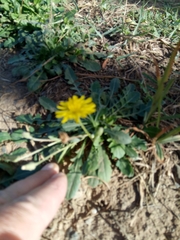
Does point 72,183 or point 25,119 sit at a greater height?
point 25,119

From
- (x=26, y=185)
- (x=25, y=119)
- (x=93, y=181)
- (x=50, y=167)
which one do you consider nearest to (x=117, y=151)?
(x=93, y=181)

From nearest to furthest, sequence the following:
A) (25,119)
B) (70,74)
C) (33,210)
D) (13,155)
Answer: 1. (33,210)
2. (13,155)
3. (25,119)
4. (70,74)

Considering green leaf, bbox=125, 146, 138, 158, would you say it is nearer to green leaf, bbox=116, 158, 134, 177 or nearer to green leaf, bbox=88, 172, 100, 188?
green leaf, bbox=116, 158, 134, 177

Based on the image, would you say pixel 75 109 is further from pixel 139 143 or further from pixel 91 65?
pixel 91 65

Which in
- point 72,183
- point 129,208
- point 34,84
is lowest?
point 129,208

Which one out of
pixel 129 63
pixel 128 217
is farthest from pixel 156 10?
pixel 128 217

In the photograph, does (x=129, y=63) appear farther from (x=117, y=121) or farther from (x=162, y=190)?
(x=162, y=190)

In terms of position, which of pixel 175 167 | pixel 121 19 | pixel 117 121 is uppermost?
pixel 121 19

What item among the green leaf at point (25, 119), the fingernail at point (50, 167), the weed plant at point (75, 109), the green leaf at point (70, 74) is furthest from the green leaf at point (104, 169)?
the green leaf at point (70, 74)

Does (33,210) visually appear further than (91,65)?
No
